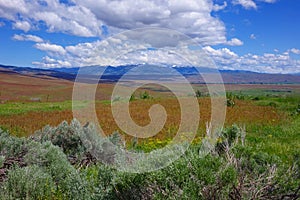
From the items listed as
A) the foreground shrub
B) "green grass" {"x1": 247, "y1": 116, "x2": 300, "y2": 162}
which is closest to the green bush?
the foreground shrub

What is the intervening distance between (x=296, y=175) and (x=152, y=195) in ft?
5.34

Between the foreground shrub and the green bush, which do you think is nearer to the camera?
the foreground shrub

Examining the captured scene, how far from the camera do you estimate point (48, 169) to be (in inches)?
209

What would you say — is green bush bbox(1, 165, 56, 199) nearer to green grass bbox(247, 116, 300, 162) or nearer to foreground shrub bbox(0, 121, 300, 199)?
foreground shrub bbox(0, 121, 300, 199)

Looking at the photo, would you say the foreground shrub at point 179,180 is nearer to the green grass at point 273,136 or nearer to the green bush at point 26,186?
the green bush at point 26,186

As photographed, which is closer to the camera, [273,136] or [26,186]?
[26,186]

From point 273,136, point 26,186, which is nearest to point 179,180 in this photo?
point 26,186

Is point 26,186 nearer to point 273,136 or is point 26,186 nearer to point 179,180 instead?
point 179,180

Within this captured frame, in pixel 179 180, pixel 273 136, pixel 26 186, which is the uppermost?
pixel 179 180

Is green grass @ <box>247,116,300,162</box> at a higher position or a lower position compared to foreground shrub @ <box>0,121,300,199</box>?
lower

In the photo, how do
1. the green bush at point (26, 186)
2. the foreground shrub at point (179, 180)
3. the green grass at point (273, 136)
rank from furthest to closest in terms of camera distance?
the green grass at point (273, 136) → the green bush at point (26, 186) → the foreground shrub at point (179, 180)

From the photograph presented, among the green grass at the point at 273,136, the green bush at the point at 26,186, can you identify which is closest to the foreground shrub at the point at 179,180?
the green bush at the point at 26,186

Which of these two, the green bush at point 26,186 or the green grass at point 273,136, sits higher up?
the green bush at point 26,186

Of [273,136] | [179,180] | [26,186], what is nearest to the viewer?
[179,180]
